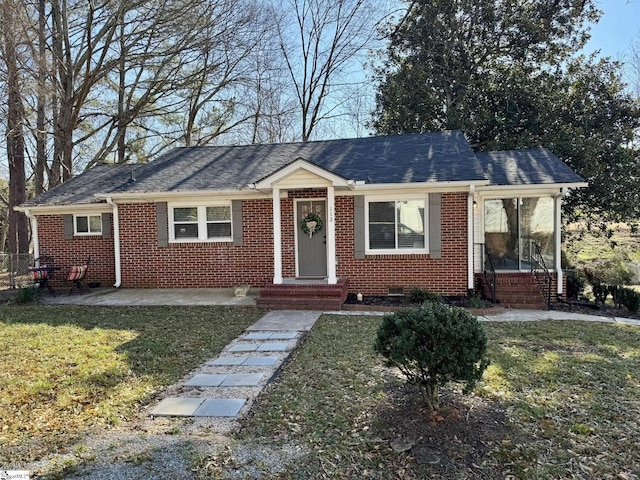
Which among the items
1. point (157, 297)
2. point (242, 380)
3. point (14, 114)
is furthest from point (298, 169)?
point (14, 114)

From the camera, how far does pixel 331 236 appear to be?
9.66 m

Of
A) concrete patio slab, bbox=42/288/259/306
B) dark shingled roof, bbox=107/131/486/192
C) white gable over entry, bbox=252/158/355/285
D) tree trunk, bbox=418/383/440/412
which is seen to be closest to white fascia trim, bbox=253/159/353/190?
white gable over entry, bbox=252/158/355/285

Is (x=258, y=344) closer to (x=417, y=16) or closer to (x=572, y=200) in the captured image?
(x=572, y=200)

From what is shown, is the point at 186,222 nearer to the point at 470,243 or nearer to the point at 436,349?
the point at 470,243

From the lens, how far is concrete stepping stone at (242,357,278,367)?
17.0ft

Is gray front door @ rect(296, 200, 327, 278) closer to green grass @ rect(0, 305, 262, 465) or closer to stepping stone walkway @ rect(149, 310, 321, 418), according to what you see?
green grass @ rect(0, 305, 262, 465)

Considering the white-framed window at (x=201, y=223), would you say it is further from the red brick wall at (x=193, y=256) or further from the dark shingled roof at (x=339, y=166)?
the dark shingled roof at (x=339, y=166)

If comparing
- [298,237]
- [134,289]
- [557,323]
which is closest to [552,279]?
[557,323]

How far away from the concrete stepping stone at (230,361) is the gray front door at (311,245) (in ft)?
16.3

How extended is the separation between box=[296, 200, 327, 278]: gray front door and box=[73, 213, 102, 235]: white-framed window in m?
5.86

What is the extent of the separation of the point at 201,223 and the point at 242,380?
6.88 metres

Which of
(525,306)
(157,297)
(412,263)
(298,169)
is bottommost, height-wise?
(525,306)

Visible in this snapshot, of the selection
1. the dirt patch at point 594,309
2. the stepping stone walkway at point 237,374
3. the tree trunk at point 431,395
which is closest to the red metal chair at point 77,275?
the stepping stone walkway at point 237,374

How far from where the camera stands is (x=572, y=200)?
15.4 meters
